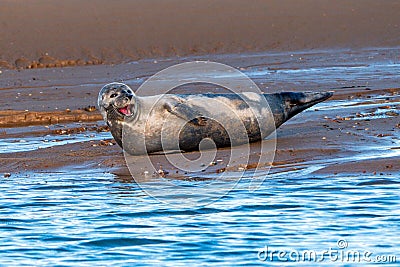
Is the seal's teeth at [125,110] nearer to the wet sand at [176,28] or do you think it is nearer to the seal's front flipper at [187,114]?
the seal's front flipper at [187,114]

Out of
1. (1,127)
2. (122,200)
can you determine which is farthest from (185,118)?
(1,127)

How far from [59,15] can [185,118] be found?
11.6 metres

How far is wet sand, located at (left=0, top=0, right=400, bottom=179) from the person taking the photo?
27.9ft

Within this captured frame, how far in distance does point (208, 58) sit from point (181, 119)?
28.3ft

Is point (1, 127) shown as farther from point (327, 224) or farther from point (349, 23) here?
point (349, 23)

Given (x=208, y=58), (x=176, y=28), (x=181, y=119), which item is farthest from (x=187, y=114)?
(x=176, y=28)

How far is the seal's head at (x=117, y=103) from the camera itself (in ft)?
27.2

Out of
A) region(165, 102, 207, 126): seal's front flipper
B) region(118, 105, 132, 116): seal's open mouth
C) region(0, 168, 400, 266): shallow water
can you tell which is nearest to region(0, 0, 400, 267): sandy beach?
region(0, 168, 400, 266): shallow water

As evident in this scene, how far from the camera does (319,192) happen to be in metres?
7.10

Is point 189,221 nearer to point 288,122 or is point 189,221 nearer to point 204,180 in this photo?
point 204,180

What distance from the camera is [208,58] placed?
55.2ft

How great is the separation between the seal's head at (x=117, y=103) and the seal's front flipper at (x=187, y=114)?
1.10ft

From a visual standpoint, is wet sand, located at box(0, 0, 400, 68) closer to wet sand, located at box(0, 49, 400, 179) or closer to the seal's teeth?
wet sand, located at box(0, 49, 400, 179)

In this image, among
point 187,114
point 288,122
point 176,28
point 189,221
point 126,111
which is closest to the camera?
point 189,221
